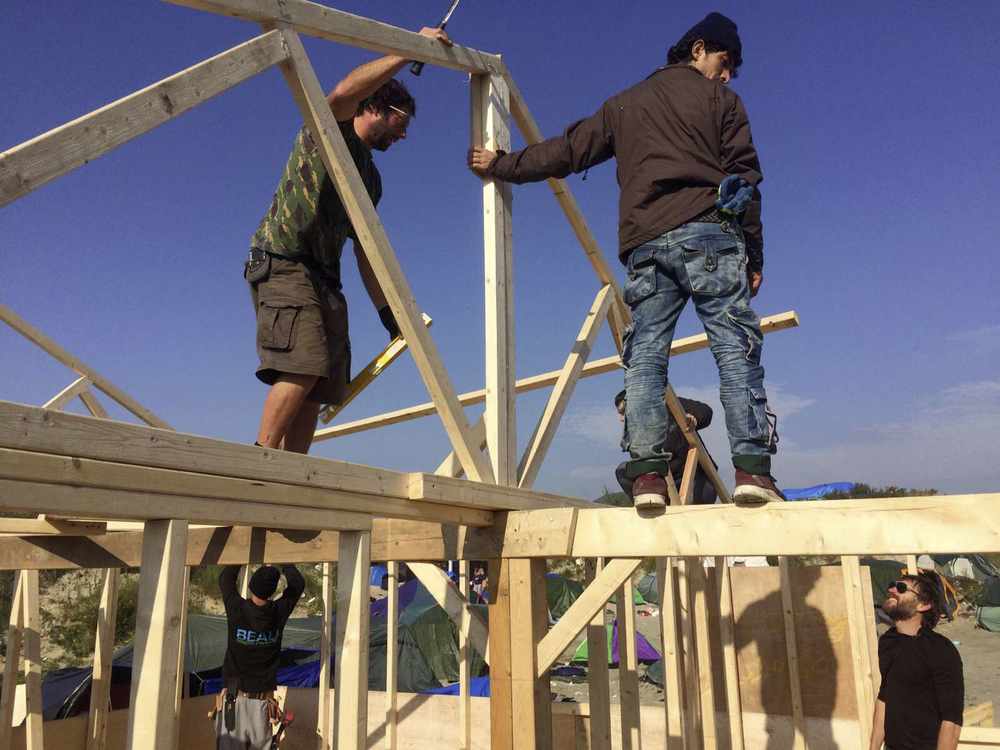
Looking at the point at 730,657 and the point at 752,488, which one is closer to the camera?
the point at 752,488

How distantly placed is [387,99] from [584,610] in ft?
7.22

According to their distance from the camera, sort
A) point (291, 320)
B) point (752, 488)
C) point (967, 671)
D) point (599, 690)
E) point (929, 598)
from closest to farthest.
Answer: point (752, 488) → point (291, 320) → point (599, 690) → point (929, 598) → point (967, 671)

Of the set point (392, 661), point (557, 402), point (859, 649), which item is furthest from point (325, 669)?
Result: point (859, 649)

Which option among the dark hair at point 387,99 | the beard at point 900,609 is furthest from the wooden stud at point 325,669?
the dark hair at point 387,99

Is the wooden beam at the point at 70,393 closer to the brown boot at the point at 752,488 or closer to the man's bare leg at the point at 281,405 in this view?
the man's bare leg at the point at 281,405

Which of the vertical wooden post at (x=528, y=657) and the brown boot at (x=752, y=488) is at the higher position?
the brown boot at (x=752, y=488)

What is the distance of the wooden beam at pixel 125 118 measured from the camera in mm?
1753

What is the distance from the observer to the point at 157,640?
196 centimetres

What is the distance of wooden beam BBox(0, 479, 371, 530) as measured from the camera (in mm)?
1824

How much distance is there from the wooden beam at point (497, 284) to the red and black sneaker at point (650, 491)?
2.25ft

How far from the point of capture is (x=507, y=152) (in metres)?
3.61

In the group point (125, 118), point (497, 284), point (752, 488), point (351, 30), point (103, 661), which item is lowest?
point (103, 661)

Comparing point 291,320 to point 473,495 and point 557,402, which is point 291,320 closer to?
point 473,495

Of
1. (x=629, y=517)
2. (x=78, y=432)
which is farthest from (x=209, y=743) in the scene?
Answer: (x=78, y=432)
